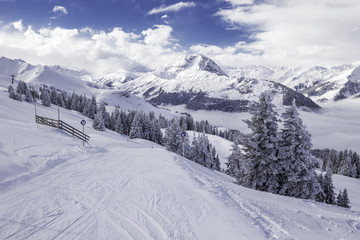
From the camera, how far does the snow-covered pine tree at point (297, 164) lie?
1922 cm

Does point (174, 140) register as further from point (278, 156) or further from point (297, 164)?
point (297, 164)

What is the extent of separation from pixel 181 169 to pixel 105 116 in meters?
70.2

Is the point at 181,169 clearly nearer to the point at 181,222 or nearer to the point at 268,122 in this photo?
the point at 181,222

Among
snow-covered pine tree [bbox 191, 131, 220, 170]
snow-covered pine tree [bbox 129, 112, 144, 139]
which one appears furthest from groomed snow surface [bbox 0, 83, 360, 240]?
snow-covered pine tree [bbox 129, 112, 144, 139]

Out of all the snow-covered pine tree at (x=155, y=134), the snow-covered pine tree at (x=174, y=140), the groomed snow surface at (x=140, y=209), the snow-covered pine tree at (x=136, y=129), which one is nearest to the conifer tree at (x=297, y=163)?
the groomed snow surface at (x=140, y=209)

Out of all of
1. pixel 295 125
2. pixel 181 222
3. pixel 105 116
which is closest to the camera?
pixel 181 222

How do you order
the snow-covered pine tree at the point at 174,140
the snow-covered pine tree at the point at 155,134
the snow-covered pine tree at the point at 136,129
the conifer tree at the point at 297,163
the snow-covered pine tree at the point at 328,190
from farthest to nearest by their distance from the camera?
1. the snow-covered pine tree at the point at 155,134
2. the snow-covered pine tree at the point at 136,129
3. the snow-covered pine tree at the point at 174,140
4. the snow-covered pine tree at the point at 328,190
5. the conifer tree at the point at 297,163

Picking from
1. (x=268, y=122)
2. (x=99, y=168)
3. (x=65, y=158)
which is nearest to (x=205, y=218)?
(x=99, y=168)

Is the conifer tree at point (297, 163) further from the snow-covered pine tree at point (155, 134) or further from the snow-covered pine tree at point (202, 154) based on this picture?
the snow-covered pine tree at point (155, 134)

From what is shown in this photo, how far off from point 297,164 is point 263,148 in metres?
3.28

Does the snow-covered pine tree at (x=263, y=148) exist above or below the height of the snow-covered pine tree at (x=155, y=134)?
above

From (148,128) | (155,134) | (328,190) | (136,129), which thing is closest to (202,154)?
(136,129)

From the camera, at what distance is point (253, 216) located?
7859 millimetres

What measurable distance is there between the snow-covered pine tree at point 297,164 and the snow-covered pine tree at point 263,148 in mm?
754
